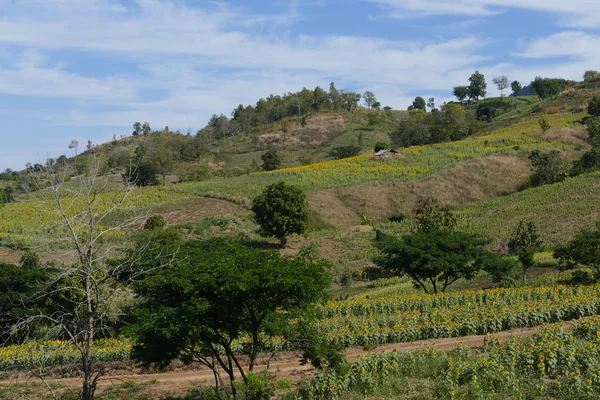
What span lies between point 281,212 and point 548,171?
34016 millimetres

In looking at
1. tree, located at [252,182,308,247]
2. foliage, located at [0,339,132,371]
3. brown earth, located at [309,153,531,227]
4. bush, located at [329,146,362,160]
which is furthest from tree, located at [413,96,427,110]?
foliage, located at [0,339,132,371]

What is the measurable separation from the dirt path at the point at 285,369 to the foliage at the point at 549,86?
138m

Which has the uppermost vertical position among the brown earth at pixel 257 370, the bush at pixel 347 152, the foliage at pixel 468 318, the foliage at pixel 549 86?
Result: the foliage at pixel 549 86

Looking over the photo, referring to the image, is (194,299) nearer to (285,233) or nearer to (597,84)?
(285,233)

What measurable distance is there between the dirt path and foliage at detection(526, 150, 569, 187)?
151 ft

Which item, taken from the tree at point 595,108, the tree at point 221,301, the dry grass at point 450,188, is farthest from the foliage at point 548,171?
the tree at point 221,301

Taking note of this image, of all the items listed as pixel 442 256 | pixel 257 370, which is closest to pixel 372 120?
pixel 442 256

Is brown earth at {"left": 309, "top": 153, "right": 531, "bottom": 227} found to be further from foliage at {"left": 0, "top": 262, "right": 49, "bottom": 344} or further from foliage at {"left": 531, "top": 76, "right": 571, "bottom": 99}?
foliage at {"left": 531, "top": 76, "right": 571, "bottom": 99}

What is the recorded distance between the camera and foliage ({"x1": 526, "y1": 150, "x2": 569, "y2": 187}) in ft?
201

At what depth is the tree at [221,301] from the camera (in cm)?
1200

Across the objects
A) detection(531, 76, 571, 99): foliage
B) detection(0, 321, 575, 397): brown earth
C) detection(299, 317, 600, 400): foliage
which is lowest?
detection(0, 321, 575, 397): brown earth

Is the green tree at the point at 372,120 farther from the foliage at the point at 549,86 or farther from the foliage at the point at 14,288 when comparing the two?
the foliage at the point at 14,288

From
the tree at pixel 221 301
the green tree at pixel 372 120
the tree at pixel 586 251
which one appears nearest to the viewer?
the tree at pixel 221 301

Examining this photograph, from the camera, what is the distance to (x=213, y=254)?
15.0m
